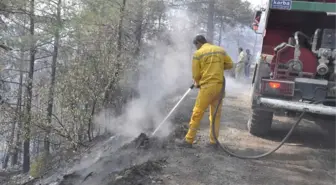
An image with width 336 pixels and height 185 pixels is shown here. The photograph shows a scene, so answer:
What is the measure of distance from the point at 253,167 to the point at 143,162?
1630mm

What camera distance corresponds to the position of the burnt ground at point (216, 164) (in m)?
4.75

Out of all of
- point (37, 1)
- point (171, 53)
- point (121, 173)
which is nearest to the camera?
point (121, 173)

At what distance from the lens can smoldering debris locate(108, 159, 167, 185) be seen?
4594 mm

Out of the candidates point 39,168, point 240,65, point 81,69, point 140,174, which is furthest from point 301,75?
point 240,65

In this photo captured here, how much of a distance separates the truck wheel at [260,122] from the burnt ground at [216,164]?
0.18 m

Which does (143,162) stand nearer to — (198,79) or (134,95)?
(198,79)

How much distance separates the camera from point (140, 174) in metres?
4.79

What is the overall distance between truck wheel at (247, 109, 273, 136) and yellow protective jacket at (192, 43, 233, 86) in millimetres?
1542

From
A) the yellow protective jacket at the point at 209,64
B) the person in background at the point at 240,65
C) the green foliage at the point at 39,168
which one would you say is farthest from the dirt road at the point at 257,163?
the person in background at the point at 240,65

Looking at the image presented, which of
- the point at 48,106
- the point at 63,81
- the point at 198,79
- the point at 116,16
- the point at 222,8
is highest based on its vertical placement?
the point at 222,8

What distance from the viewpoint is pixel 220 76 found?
5582 mm

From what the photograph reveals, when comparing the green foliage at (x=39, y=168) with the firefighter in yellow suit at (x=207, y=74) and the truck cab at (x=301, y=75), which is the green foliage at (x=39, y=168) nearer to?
the firefighter in yellow suit at (x=207, y=74)

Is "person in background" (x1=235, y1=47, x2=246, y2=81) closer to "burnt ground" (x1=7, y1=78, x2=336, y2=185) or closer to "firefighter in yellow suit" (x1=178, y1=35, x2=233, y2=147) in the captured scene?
"burnt ground" (x1=7, y1=78, x2=336, y2=185)

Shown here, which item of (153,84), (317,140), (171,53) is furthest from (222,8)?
(317,140)
